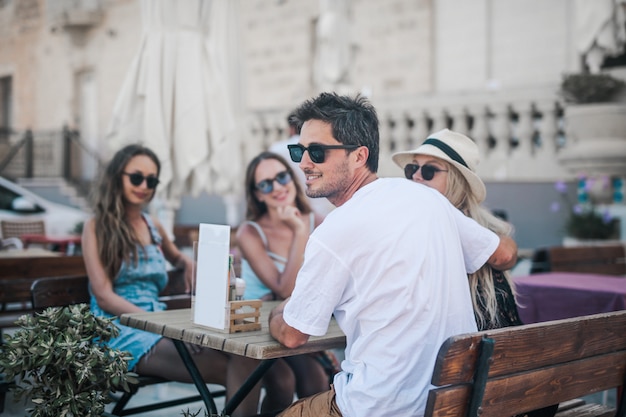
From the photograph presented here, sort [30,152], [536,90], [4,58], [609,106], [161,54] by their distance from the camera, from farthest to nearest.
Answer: [4,58] → [30,152] → [536,90] → [609,106] → [161,54]

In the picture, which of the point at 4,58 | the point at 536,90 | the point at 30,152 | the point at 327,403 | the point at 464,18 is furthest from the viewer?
the point at 4,58

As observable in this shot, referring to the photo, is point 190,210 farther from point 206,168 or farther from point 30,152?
point 206,168

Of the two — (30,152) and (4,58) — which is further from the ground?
(4,58)

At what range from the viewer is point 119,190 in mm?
3947

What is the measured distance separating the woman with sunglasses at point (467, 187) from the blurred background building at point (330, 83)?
2775 mm

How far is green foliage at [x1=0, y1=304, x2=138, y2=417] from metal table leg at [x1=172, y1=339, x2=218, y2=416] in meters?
0.28

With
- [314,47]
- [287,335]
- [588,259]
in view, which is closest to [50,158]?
[314,47]

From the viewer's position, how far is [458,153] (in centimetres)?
345

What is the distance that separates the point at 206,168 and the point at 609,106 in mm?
4353

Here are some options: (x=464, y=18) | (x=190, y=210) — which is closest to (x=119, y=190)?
(x=464, y=18)

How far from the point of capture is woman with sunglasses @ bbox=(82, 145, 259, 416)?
3391 mm

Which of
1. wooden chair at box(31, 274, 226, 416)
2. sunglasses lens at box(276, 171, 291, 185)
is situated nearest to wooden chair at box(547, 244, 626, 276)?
sunglasses lens at box(276, 171, 291, 185)

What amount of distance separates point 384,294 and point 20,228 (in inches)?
335

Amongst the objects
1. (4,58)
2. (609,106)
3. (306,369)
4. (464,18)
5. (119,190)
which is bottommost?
(306,369)
